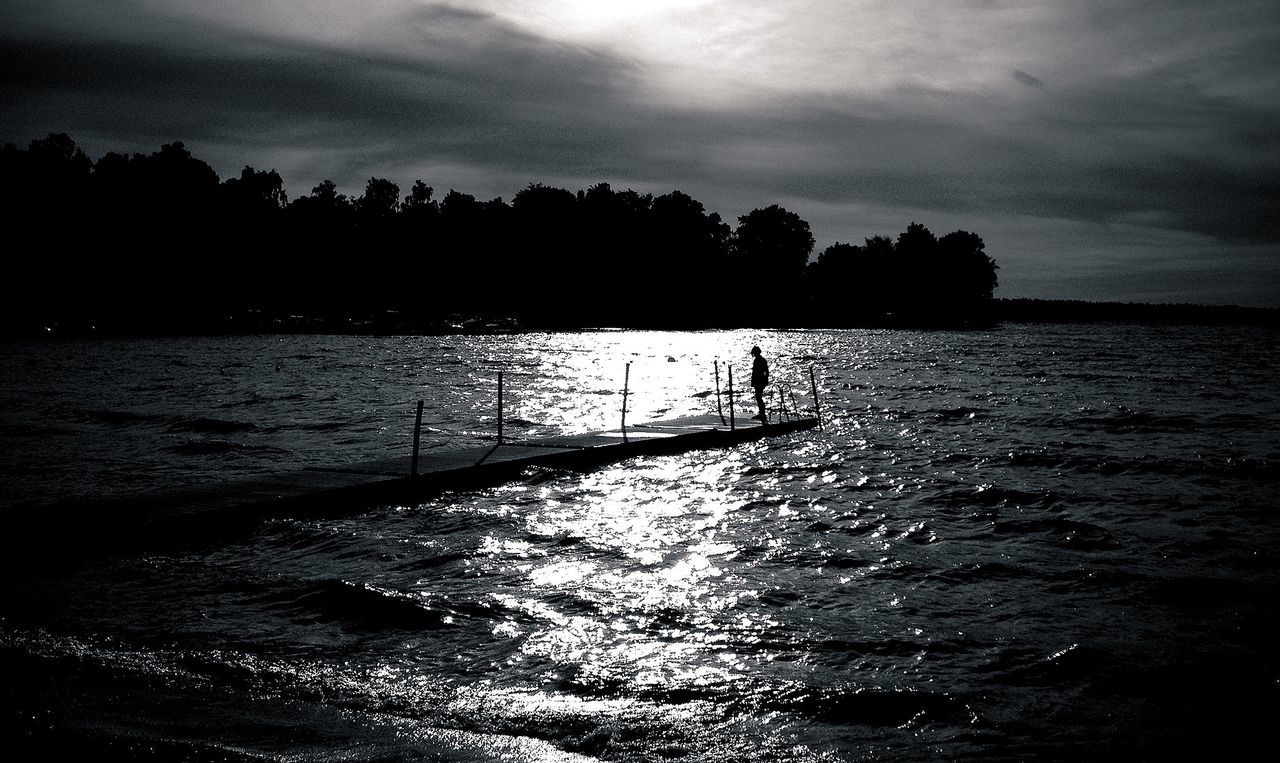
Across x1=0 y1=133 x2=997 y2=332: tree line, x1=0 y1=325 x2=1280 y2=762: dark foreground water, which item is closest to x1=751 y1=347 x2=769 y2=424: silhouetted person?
x1=0 y1=325 x2=1280 y2=762: dark foreground water

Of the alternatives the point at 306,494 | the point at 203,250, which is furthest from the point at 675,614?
the point at 203,250

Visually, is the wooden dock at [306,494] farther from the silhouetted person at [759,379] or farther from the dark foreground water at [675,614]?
the silhouetted person at [759,379]

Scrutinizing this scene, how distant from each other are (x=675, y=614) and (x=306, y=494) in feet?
27.8

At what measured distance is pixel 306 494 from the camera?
1756cm

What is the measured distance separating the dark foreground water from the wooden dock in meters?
0.27

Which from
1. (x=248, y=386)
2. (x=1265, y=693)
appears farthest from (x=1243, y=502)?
(x=248, y=386)

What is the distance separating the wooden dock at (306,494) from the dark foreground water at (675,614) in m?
0.27

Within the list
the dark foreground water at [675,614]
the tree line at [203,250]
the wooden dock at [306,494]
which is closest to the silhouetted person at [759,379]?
the dark foreground water at [675,614]

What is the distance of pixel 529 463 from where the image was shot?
75.5 ft

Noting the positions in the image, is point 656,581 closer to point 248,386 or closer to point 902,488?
point 902,488

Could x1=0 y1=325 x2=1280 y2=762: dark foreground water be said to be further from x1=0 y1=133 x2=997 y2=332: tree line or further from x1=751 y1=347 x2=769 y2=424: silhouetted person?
x1=0 y1=133 x2=997 y2=332: tree line

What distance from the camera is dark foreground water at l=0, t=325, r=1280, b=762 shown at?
27.9ft

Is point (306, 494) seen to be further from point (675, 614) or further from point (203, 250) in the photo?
point (203, 250)

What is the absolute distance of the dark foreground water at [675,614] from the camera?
335 inches
